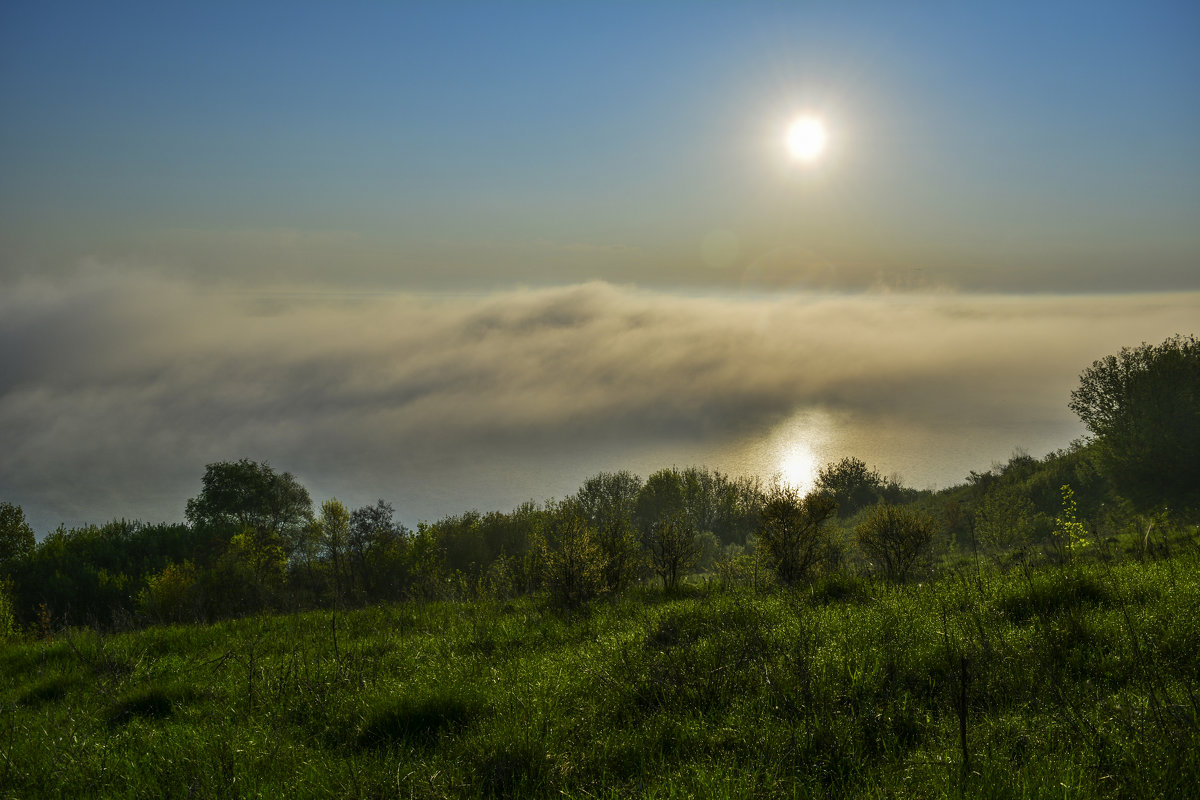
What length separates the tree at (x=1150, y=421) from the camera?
3844cm

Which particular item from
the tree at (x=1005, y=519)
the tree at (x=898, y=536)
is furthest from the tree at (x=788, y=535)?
the tree at (x=1005, y=519)

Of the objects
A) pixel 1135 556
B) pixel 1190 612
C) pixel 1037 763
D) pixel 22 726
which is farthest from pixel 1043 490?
pixel 22 726

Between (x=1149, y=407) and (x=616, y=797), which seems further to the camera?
(x=1149, y=407)

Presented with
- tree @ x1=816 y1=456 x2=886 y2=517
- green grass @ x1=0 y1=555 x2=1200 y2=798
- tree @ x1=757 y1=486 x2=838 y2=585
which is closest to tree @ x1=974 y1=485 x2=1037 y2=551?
tree @ x1=757 y1=486 x2=838 y2=585

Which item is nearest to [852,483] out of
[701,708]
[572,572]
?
[572,572]

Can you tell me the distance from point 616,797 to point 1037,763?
2.82 m

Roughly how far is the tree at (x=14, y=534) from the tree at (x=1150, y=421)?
8052 cm

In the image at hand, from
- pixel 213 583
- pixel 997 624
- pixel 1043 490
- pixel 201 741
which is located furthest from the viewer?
pixel 1043 490

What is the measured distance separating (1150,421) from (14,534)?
86.4 metres

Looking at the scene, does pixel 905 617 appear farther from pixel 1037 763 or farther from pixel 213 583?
pixel 213 583

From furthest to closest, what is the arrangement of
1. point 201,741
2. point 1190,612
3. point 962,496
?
point 962,496 < point 1190,612 < point 201,741

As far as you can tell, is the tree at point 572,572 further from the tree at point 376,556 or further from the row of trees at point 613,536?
the tree at point 376,556

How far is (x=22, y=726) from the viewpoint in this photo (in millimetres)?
6676

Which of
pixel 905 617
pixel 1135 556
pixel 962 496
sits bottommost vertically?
pixel 962 496
